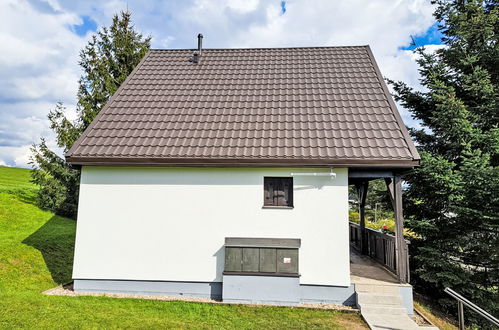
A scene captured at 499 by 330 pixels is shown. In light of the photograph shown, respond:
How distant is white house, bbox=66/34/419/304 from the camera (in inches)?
230

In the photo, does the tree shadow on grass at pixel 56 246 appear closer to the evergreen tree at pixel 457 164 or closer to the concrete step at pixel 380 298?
the concrete step at pixel 380 298

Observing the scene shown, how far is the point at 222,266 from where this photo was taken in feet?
20.0

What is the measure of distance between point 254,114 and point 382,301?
201 inches

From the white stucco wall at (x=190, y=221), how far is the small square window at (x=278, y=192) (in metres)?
0.16

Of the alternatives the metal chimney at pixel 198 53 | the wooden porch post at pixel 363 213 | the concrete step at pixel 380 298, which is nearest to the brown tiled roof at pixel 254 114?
the metal chimney at pixel 198 53

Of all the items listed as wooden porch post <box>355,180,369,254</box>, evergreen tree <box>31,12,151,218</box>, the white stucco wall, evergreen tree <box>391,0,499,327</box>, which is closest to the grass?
evergreen tree <box>391,0,499,327</box>

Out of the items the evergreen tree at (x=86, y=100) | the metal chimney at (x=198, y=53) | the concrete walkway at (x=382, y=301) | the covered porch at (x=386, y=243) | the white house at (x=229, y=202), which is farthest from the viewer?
the evergreen tree at (x=86, y=100)

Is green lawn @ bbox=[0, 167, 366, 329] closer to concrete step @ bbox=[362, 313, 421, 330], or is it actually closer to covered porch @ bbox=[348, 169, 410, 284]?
concrete step @ bbox=[362, 313, 421, 330]

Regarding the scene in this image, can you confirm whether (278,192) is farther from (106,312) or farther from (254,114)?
(106,312)

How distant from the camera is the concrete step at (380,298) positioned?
5.55 m

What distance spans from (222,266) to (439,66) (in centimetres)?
850

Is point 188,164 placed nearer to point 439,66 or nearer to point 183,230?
point 183,230

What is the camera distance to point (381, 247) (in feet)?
24.9

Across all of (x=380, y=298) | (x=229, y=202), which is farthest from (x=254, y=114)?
(x=380, y=298)
